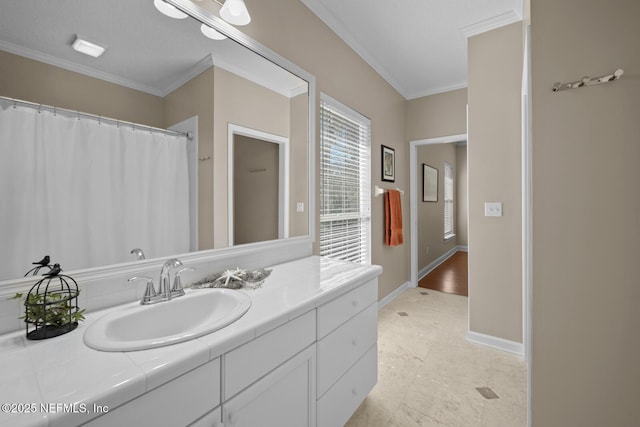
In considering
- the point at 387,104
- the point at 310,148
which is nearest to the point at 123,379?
the point at 310,148

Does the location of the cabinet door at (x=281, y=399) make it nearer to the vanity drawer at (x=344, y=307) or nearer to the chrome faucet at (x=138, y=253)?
the vanity drawer at (x=344, y=307)

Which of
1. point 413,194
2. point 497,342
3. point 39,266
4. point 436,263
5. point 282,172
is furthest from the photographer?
point 436,263

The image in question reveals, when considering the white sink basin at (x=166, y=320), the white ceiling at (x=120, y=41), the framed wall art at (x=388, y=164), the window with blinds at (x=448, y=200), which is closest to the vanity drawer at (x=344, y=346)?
the white sink basin at (x=166, y=320)

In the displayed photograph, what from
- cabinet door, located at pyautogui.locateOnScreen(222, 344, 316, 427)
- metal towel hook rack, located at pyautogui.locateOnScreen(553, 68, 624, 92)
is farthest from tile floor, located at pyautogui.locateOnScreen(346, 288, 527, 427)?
metal towel hook rack, located at pyautogui.locateOnScreen(553, 68, 624, 92)

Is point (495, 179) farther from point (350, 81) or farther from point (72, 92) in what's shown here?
point (72, 92)

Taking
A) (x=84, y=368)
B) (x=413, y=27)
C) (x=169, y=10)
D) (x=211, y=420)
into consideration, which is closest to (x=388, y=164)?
(x=413, y=27)

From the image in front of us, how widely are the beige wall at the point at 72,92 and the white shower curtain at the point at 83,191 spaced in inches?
1.8

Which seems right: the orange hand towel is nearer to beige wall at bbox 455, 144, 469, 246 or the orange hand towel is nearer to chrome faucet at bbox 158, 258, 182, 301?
chrome faucet at bbox 158, 258, 182, 301

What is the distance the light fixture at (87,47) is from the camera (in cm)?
97

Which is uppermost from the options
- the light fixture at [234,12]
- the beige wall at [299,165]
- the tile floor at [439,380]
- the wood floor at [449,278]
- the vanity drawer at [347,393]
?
the light fixture at [234,12]

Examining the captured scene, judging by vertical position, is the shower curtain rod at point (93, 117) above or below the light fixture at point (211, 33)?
below

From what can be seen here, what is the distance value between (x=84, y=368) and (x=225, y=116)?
118 centimetres

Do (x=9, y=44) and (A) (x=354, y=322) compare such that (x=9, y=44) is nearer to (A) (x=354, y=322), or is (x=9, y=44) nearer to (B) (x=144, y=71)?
Result: (B) (x=144, y=71)

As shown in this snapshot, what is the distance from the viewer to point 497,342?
231 cm
